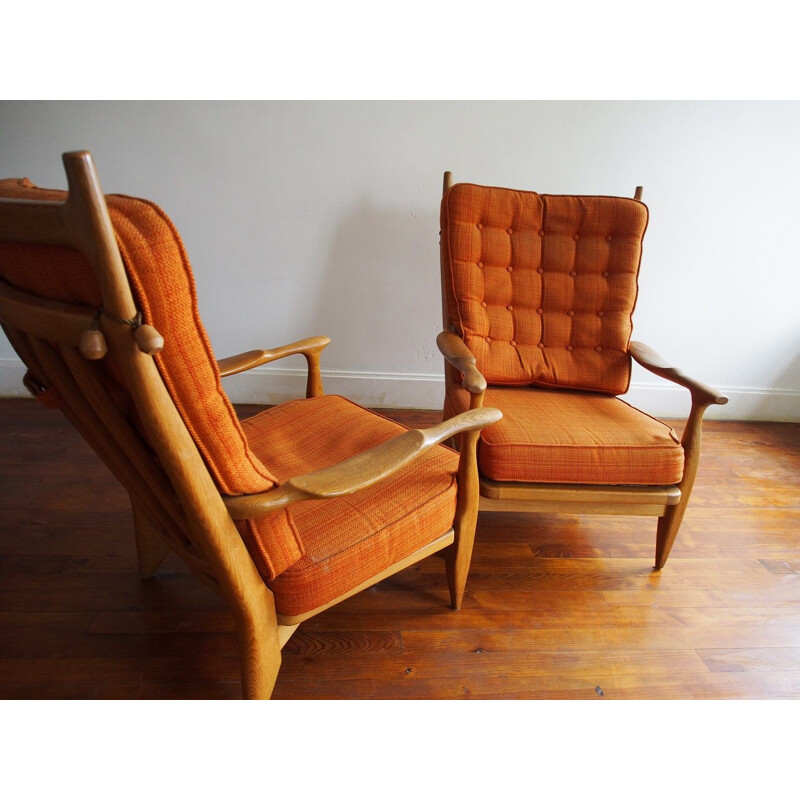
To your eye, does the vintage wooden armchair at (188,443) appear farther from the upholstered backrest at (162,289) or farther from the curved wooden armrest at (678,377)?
the curved wooden armrest at (678,377)

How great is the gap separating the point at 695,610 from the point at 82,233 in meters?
1.73

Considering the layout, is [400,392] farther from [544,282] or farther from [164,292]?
[164,292]

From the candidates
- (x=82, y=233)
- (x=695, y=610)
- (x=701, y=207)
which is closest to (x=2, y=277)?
(x=82, y=233)

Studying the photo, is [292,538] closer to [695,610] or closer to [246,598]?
[246,598]

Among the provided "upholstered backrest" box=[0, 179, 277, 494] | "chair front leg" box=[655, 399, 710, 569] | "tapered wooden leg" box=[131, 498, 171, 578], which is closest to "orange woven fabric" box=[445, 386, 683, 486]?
"chair front leg" box=[655, 399, 710, 569]

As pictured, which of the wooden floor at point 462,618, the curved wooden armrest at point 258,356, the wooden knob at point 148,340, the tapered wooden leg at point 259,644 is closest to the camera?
the wooden knob at point 148,340

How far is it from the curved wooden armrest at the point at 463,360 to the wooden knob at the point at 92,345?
0.95m

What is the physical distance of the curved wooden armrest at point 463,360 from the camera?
1.41 metres

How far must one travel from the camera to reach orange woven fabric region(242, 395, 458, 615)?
101cm

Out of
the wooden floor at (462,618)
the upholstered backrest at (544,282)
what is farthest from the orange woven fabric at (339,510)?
the upholstered backrest at (544,282)

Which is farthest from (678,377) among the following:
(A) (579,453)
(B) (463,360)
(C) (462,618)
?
(C) (462,618)

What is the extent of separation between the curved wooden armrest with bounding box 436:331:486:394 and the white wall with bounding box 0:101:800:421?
797mm

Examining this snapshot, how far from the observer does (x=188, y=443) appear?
0.78 meters

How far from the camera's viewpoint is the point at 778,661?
1356 mm
